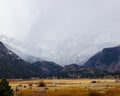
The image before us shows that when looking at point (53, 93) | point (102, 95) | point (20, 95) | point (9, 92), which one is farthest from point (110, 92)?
point (9, 92)

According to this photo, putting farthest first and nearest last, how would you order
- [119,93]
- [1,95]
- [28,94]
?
1. [28,94]
2. [119,93]
3. [1,95]

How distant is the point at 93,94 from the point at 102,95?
3018 mm

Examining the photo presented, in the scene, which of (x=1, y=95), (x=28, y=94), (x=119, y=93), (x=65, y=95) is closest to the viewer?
(x=1, y=95)

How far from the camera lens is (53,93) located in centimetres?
12006

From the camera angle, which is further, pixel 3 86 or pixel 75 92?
pixel 75 92

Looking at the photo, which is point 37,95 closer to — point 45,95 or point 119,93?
point 45,95

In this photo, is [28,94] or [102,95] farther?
[28,94]

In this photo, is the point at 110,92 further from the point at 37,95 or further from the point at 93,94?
the point at 37,95

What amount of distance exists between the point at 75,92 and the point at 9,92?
3509cm

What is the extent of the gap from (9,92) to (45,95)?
1274 inches

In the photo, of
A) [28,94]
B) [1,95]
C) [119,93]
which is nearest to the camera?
[1,95]

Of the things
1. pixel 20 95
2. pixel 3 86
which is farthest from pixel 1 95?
pixel 20 95

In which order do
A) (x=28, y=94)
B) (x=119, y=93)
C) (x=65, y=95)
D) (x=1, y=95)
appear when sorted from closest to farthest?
1. (x=1, y=95)
2. (x=119, y=93)
3. (x=65, y=95)
4. (x=28, y=94)

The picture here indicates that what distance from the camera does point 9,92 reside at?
86.0m
